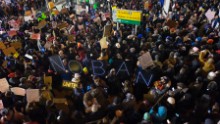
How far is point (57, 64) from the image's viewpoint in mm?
7219

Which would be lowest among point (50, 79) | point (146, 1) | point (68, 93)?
point (68, 93)

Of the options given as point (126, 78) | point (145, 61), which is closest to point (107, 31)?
point (126, 78)

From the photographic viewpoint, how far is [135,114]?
5684 millimetres

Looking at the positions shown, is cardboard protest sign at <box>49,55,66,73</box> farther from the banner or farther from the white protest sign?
the white protest sign

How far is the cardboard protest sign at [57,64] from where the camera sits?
7.12m

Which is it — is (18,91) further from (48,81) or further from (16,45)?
(16,45)

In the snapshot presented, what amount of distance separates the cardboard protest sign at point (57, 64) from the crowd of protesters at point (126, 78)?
0.48 feet

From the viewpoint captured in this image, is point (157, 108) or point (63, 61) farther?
point (63, 61)

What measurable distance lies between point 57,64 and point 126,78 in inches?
75.8

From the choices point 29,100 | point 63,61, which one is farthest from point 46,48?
point 29,100

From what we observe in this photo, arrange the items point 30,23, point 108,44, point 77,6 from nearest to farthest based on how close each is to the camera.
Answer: point 108,44, point 30,23, point 77,6

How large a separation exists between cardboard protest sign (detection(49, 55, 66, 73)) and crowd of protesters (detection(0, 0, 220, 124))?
15 centimetres

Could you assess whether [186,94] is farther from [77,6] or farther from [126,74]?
[77,6]

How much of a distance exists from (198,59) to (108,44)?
2.78 metres
